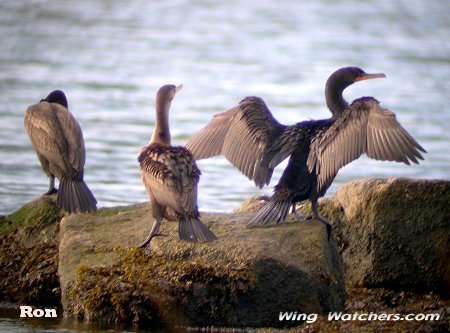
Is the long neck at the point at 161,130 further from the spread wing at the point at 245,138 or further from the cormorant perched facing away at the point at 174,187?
the spread wing at the point at 245,138

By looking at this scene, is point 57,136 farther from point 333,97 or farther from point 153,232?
point 333,97

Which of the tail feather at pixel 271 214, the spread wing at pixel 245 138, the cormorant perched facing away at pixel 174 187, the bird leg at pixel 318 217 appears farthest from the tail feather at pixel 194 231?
the spread wing at pixel 245 138

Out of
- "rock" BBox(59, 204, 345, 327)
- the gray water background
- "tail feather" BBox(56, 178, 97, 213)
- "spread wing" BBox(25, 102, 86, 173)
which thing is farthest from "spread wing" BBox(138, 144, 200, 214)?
the gray water background

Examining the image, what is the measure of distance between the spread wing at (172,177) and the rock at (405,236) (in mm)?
1500

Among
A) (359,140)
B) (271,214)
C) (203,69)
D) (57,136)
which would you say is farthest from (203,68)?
(271,214)

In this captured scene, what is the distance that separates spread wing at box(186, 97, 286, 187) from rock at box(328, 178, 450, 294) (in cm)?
92

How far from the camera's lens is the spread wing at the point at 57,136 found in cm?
1046

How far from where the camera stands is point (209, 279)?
8.28 metres

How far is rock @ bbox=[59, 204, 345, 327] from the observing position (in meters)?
8.29

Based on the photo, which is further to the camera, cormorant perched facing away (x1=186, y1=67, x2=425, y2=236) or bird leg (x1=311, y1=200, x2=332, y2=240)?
cormorant perched facing away (x1=186, y1=67, x2=425, y2=236)

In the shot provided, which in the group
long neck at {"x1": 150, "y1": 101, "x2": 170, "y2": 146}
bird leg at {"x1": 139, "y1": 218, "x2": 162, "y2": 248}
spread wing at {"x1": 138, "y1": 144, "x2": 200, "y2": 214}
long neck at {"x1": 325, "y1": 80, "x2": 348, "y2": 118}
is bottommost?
bird leg at {"x1": 139, "y1": 218, "x2": 162, "y2": 248}

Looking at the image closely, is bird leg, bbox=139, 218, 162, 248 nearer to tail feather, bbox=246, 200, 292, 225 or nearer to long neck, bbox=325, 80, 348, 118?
tail feather, bbox=246, 200, 292, 225

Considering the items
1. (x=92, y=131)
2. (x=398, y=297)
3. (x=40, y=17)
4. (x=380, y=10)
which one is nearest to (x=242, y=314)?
(x=398, y=297)

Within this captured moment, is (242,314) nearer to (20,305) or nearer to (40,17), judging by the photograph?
(20,305)
